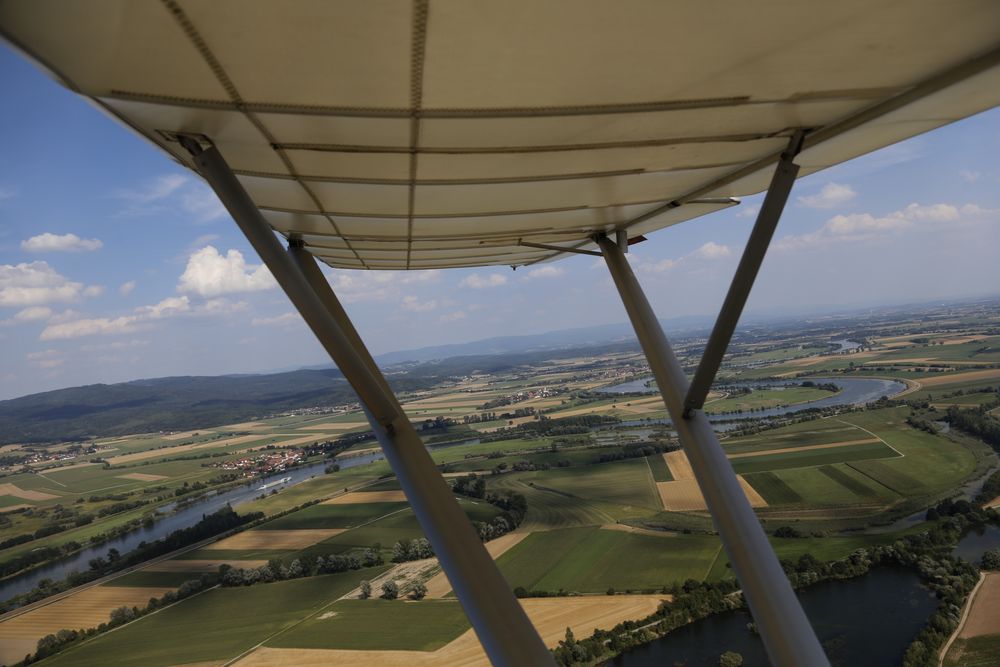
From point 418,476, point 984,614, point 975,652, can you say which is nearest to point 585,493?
point 984,614

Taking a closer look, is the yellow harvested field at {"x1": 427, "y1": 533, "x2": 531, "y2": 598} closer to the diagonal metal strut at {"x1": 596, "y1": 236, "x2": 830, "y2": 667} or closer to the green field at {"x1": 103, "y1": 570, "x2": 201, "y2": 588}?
the green field at {"x1": 103, "y1": 570, "x2": 201, "y2": 588}

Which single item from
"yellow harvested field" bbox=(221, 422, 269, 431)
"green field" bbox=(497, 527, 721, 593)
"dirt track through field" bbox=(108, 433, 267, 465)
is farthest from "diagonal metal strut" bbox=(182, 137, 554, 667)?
"yellow harvested field" bbox=(221, 422, 269, 431)

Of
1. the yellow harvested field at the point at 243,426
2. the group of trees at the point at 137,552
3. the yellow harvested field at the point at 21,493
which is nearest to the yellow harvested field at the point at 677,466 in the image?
the group of trees at the point at 137,552

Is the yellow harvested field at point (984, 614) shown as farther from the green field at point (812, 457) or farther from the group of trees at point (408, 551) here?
the group of trees at point (408, 551)

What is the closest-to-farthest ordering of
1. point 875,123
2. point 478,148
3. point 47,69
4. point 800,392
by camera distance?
point 47,69 → point 478,148 → point 875,123 → point 800,392

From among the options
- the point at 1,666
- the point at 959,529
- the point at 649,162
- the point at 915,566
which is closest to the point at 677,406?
the point at 649,162

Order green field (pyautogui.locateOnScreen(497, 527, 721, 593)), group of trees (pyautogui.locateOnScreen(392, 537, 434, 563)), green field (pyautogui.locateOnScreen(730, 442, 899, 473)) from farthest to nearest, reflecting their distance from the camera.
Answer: green field (pyautogui.locateOnScreen(730, 442, 899, 473))
group of trees (pyautogui.locateOnScreen(392, 537, 434, 563))
green field (pyautogui.locateOnScreen(497, 527, 721, 593))

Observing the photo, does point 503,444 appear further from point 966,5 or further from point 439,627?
point 966,5
